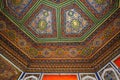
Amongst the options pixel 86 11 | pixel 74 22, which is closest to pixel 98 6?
pixel 86 11

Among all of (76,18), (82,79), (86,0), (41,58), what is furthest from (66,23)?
(82,79)

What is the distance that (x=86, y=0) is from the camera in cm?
573

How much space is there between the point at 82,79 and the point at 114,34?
172cm

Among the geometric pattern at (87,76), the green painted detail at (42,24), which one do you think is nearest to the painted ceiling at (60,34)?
the green painted detail at (42,24)

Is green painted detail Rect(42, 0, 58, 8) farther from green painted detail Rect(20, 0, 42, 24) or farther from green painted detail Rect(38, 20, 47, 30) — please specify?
green painted detail Rect(38, 20, 47, 30)

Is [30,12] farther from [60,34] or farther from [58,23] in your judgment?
[60,34]

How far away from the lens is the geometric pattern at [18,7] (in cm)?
570

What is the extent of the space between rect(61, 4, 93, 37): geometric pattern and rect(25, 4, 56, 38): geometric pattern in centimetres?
37

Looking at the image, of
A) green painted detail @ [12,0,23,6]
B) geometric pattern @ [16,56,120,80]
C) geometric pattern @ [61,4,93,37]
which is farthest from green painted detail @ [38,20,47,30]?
geometric pattern @ [16,56,120,80]

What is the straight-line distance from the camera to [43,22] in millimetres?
6176

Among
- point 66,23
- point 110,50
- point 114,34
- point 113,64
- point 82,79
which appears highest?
point 66,23

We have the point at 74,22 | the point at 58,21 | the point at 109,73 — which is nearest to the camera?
the point at 109,73

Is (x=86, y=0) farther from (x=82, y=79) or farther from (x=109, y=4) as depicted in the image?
(x=82, y=79)

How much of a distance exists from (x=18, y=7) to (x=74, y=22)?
1.90m
